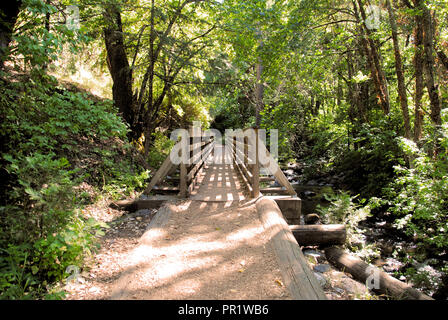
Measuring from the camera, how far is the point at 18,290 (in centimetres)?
233

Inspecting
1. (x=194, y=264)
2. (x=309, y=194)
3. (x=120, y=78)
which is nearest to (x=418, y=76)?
(x=309, y=194)

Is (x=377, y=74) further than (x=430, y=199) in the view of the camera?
Yes

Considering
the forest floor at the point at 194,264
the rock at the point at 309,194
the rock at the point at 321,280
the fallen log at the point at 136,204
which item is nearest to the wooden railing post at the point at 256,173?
the forest floor at the point at 194,264

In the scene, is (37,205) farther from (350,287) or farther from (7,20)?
(350,287)

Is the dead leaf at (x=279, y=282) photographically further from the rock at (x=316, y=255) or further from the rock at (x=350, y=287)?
the rock at (x=316, y=255)

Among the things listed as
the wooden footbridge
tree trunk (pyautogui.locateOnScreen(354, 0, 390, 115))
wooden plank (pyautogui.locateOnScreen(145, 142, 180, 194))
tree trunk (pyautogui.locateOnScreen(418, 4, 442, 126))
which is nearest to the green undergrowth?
wooden plank (pyautogui.locateOnScreen(145, 142, 180, 194))

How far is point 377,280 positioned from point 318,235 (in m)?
1.15

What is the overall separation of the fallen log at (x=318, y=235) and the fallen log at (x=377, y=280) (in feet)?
1.63

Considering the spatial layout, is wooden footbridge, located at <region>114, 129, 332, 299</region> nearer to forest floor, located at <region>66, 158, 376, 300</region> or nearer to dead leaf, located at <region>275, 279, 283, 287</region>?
dead leaf, located at <region>275, 279, 283, 287</region>

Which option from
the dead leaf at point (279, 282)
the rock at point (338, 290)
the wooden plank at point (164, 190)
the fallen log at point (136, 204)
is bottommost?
the rock at point (338, 290)

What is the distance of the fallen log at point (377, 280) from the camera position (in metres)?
3.33

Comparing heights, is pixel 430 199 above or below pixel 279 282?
above

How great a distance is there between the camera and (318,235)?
4.66 m
